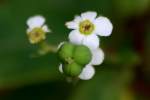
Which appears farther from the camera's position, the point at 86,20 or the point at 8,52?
the point at 8,52

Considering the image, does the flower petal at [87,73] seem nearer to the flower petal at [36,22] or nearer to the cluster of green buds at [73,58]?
the cluster of green buds at [73,58]

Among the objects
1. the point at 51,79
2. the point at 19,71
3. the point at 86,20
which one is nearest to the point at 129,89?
the point at 51,79

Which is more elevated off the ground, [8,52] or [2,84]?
[8,52]

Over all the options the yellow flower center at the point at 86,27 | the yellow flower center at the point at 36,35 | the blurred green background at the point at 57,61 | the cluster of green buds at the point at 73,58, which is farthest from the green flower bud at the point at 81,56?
the blurred green background at the point at 57,61

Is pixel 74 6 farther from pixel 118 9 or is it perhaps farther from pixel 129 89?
pixel 129 89

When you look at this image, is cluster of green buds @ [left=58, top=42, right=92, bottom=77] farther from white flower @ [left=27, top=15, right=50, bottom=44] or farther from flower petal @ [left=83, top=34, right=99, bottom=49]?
white flower @ [left=27, top=15, right=50, bottom=44]

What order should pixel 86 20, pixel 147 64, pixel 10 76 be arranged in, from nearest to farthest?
1. pixel 86 20
2. pixel 10 76
3. pixel 147 64

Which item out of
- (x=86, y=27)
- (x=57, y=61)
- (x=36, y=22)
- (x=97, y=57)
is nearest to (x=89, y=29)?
(x=86, y=27)

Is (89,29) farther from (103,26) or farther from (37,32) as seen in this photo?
(37,32)
